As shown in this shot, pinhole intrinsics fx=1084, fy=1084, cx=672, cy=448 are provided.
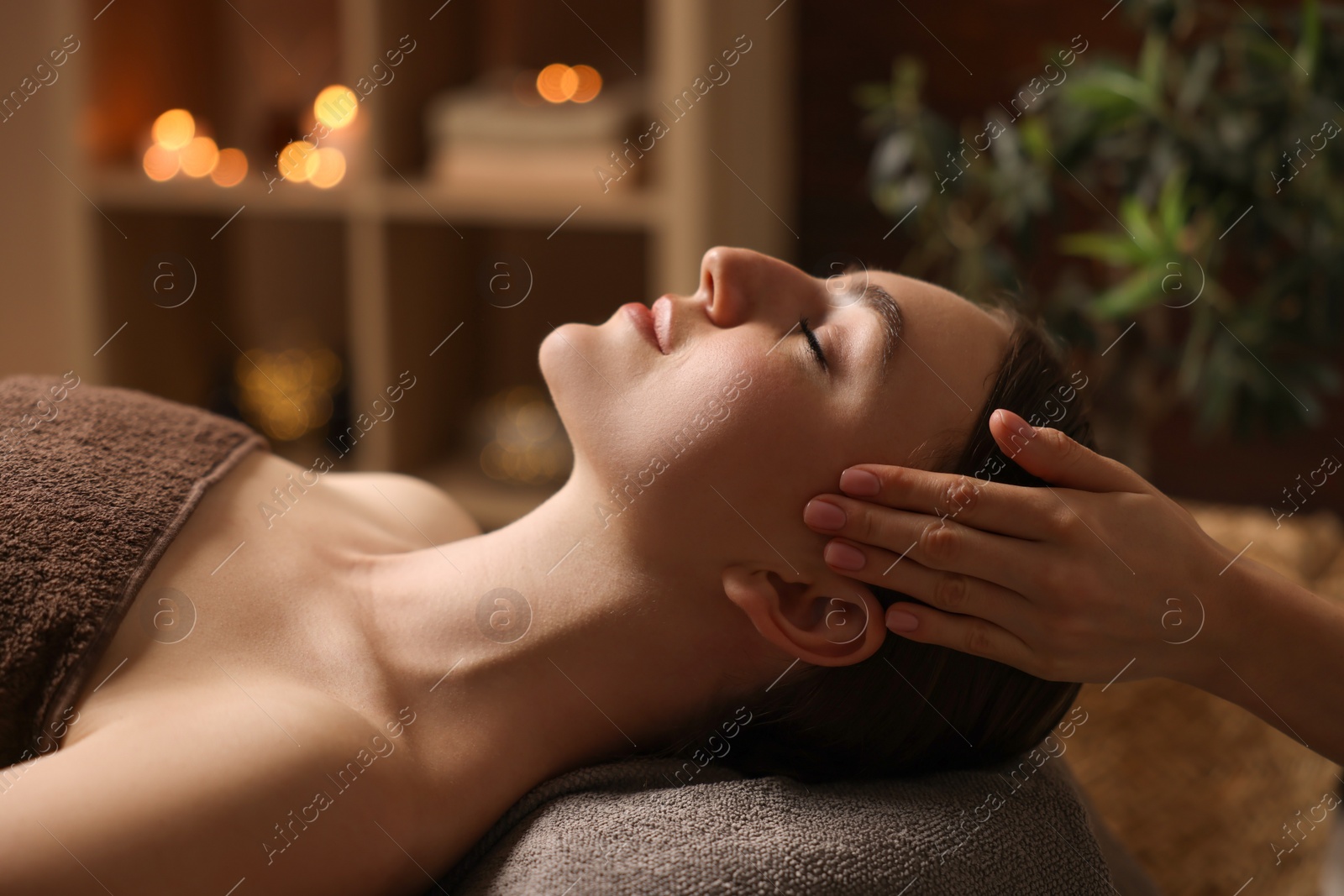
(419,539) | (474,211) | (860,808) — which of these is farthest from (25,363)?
(860,808)

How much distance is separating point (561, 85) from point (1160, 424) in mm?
1362

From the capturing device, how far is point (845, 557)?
0.88 meters

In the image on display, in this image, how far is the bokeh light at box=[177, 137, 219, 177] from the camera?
2363mm

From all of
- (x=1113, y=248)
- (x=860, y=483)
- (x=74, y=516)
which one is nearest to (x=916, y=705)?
(x=860, y=483)

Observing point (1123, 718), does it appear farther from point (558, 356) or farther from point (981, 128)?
point (981, 128)

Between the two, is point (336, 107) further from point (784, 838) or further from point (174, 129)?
point (784, 838)

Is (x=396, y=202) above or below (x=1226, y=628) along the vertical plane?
above

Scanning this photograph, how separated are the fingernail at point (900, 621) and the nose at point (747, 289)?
0.29 metres

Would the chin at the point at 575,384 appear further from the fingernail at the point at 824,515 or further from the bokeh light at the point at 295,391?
the bokeh light at the point at 295,391

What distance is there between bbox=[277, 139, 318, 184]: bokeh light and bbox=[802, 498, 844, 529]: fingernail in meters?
1.74

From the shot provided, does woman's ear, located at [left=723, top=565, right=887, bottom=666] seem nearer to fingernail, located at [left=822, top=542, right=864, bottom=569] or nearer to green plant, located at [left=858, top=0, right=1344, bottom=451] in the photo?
fingernail, located at [left=822, top=542, right=864, bottom=569]

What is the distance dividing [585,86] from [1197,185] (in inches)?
45.3

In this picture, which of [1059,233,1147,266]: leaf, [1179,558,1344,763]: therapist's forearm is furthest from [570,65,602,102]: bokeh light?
[1179,558,1344,763]: therapist's forearm

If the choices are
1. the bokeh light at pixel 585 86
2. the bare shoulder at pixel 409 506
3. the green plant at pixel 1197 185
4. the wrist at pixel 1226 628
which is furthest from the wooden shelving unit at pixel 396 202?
the wrist at pixel 1226 628
